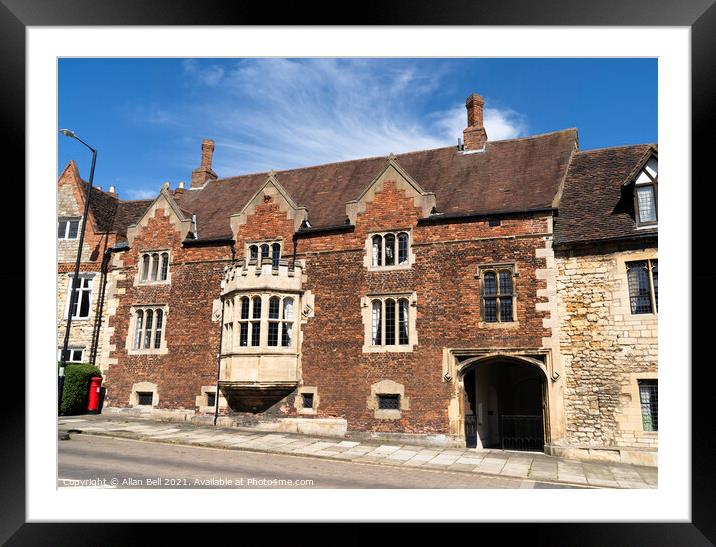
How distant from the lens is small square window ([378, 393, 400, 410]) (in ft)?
44.0

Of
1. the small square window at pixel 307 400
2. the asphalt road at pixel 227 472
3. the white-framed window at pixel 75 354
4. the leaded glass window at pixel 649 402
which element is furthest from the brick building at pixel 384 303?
the asphalt road at pixel 227 472

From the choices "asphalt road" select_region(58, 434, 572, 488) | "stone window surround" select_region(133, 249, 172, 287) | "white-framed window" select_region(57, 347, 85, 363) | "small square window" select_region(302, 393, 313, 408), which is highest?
"stone window surround" select_region(133, 249, 172, 287)

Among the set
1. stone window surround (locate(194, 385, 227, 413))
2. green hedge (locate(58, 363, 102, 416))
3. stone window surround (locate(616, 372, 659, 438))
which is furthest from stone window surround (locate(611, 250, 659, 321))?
green hedge (locate(58, 363, 102, 416))

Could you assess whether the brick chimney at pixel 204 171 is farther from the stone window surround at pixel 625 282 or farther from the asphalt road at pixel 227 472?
the stone window surround at pixel 625 282

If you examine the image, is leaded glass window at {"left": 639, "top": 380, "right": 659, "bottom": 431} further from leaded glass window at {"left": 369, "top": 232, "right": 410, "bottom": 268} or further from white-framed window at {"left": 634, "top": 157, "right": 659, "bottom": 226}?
leaded glass window at {"left": 369, "top": 232, "right": 410, "bottom": 268}

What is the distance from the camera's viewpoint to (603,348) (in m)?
12.0

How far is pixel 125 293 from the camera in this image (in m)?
16.5

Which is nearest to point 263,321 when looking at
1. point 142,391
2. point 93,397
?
point 142,391

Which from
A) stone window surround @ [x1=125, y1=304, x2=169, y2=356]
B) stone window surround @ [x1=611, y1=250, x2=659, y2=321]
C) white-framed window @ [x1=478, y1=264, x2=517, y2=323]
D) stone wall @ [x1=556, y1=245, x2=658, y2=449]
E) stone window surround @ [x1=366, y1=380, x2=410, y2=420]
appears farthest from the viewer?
stone window surround @ [x1=125, y1=304, x2=169, y2=356]

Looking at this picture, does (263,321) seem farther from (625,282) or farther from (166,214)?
(625,282)

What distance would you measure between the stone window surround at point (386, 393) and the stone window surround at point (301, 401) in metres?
1.49

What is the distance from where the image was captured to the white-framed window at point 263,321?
14281mm

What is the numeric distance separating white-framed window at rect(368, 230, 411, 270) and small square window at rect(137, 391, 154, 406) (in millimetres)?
8086

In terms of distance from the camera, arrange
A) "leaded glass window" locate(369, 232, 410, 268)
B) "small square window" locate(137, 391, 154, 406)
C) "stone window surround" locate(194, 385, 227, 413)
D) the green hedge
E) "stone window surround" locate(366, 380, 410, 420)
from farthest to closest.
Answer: "small square window" locate(137, 391, 154, 406) < "stone window surround" locate(194, 385, 227, 413) < the green hedge < "leaded glass window" locate(369, 232, 410, 268) < "stone window surround" locate(366, 380, 410, 420)
